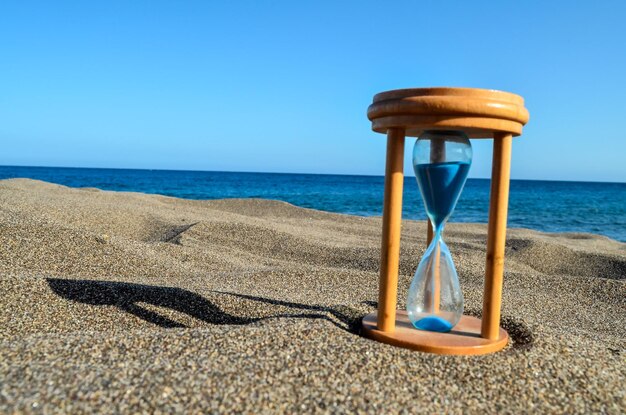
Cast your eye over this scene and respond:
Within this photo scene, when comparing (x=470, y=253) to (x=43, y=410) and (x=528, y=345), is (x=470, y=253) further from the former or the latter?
(x=43, y=410)

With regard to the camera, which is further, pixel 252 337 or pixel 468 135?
pixel 468 135

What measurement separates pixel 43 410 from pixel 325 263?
3.76m

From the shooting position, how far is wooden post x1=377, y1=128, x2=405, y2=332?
2.04 meters

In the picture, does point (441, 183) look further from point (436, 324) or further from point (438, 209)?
point (436, 324)

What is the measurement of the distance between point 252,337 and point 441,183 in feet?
2.98

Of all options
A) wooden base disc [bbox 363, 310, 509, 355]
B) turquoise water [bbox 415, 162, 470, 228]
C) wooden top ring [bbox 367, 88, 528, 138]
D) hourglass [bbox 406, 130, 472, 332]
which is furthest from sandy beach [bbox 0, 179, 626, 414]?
wooden top ring [bbox 367, 88, 528, 138]

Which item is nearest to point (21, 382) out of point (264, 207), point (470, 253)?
point (470, 253)

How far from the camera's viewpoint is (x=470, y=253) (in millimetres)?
5730

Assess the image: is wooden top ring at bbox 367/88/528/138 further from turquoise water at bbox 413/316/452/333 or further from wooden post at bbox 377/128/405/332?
turquoise water at bbox 413/316/452/333

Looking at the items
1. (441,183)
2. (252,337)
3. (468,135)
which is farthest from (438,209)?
(252,337)

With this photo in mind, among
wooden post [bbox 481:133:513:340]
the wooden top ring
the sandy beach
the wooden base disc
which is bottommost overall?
the sandy beach

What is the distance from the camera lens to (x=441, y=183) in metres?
2.03

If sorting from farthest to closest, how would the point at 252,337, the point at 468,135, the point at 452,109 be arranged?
the point at 468,135, the point at 252,337, the point at 452,109

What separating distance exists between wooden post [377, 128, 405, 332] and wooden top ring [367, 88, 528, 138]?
79 millimetres
